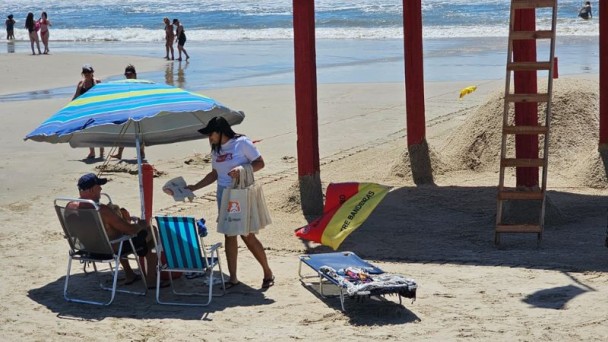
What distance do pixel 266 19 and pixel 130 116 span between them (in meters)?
45.2

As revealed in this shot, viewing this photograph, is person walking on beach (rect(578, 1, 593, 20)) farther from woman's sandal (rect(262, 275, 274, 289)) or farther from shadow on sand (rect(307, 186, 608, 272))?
woman's sandal (rect(262, 275, 274, 289))

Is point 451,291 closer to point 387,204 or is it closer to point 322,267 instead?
point 322,267

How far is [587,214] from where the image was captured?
11.0 m

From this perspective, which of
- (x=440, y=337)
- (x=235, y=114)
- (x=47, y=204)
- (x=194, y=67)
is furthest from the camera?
(x=194, y=67)

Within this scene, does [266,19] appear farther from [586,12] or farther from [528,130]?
[528,130]

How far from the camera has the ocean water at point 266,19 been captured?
43.8 metres

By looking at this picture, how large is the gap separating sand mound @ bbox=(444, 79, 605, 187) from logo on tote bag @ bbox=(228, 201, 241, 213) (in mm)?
5440

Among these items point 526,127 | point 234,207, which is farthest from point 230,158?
point 526,127

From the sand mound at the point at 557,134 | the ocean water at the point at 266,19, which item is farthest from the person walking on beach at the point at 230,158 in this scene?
the ocean water at the point at 266,19

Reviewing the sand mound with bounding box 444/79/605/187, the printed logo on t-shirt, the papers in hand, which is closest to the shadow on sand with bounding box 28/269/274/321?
the papers in hand

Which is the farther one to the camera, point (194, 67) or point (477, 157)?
point (194, 67)

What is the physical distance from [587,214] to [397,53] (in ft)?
72.8

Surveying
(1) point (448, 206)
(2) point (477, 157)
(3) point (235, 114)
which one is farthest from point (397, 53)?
(3) point (235, 114)

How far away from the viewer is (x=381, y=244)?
10.0 meters
